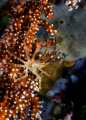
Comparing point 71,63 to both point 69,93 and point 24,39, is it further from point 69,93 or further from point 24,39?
Result: point 24,39

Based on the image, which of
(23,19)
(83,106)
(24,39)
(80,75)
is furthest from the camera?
(80,75)

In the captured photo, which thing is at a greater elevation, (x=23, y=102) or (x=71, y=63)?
(x=71, y=63)

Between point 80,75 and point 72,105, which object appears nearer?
point 72,105

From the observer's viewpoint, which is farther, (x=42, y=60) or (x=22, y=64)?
(x=22, y=64)

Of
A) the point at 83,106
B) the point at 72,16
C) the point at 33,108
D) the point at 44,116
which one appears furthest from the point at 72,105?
the point at 72,16

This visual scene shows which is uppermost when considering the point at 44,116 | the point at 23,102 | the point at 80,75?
→ the point at 80,75
